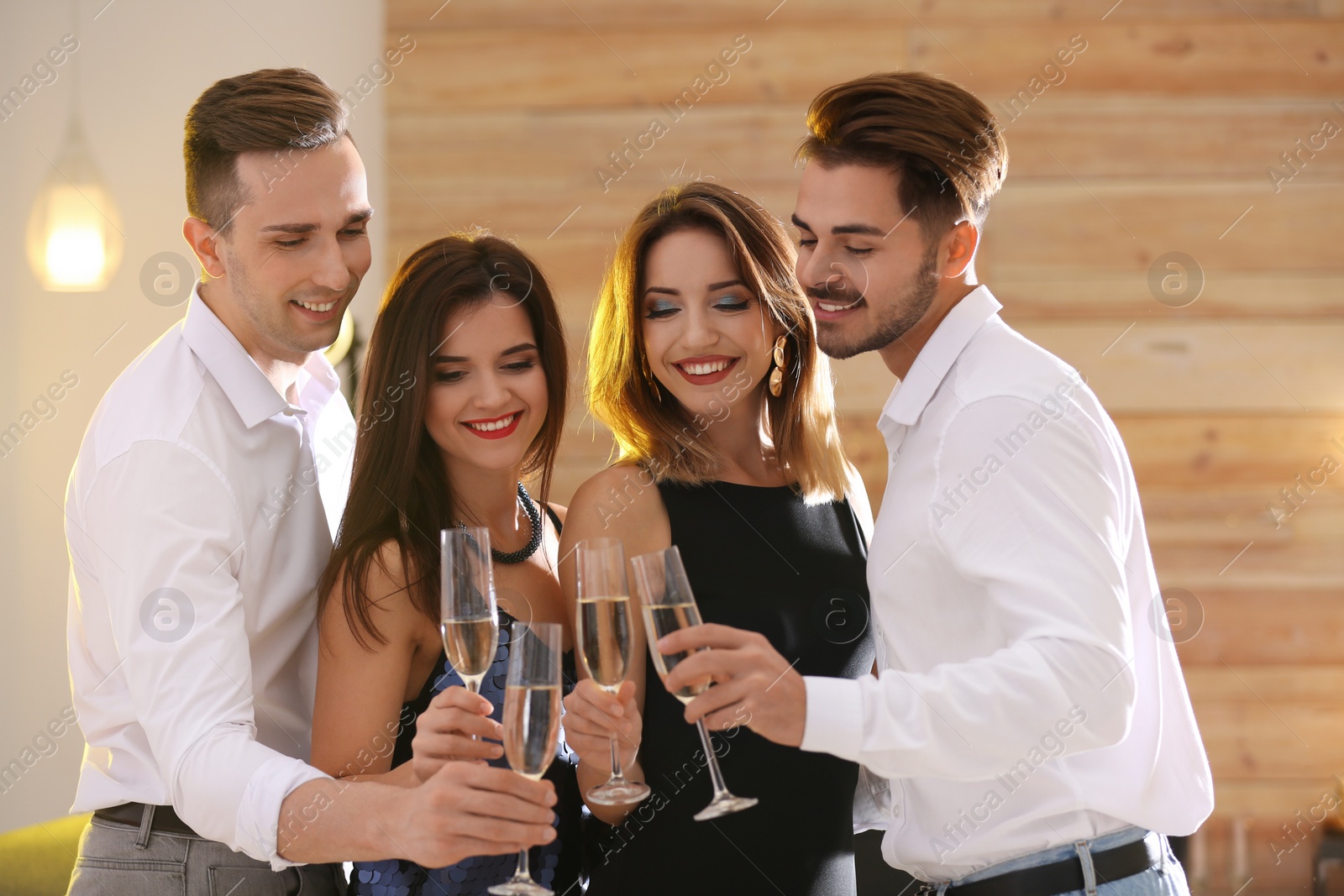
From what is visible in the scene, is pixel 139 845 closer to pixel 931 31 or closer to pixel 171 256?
pixel 171 256

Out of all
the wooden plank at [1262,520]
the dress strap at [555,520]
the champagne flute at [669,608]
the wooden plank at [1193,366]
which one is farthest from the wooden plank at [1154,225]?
the champagne flute at [669,608]

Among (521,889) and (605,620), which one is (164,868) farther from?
(605,620)

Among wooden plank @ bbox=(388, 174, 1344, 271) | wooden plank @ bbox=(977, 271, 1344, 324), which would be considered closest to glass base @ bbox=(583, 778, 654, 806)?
wooden plank @ bbox=(388, 174, 1344, 271)

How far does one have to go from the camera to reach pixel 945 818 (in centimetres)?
154

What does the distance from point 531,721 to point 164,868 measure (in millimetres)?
814

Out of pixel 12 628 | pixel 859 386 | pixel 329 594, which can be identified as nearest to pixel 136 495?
pixel 329 594

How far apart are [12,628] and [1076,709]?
157 inches

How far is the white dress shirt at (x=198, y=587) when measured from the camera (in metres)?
1.50

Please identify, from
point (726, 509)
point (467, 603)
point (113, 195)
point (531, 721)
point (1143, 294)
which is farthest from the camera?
point (113, 195)

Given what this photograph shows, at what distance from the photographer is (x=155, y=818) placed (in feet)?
5.58

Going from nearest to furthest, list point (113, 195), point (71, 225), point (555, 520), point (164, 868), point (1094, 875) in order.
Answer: point (1094, 875) < point (164, 868) < point (555, 520) < point (71, 225) < point (113, 195)

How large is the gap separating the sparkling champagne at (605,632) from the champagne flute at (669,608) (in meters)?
0.04

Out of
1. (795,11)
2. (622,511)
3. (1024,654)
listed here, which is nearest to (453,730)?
(622,511)

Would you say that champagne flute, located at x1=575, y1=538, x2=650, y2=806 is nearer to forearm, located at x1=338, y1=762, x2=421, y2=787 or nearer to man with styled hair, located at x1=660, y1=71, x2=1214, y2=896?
man with styled hair, located at x1=660, y1=71, x2=1214, y2=896
